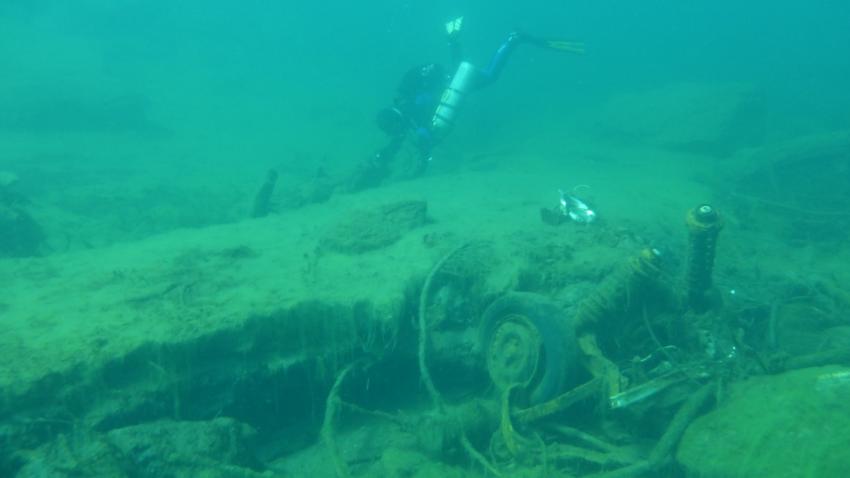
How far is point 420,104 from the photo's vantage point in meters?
13.2

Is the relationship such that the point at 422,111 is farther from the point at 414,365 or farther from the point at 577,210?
the point at 414,365

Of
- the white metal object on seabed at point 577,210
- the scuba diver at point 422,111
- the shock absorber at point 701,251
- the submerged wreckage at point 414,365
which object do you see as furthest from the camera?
the scuba diver at point 422,111

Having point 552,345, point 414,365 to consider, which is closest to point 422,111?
point 414,365

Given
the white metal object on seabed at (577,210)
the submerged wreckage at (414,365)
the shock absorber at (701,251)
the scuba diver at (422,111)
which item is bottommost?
the submerged wreckage at (414,365)

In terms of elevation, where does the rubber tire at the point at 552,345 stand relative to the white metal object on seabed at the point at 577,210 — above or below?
below

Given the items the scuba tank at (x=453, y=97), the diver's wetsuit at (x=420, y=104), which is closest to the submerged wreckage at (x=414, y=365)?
the diver's wetsuit at (x=420, y=104)

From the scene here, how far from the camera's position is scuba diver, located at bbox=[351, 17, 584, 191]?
12.8m

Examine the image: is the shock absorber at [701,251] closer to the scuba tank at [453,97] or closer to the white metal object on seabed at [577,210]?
the white metal object on seabed at [577,210]

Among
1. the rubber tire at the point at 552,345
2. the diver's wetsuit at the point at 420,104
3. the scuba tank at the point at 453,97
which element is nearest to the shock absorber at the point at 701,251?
the rubber tire at the point at 552,345

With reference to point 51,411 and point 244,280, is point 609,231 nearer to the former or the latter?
point 244,280

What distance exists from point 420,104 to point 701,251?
32.6ft

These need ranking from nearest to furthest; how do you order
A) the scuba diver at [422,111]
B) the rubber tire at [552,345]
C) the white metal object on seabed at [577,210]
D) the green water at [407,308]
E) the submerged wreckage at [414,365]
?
the submerged wreckage at [414,365] → the green water at [407,308] → the rubber tire at [552,345] → the white metal object on seabed at [577,210] → the scuba diver at [422,111]

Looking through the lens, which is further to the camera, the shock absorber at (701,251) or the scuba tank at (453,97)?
the scuba tank at (453,97)

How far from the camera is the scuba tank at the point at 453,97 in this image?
1281 cm
